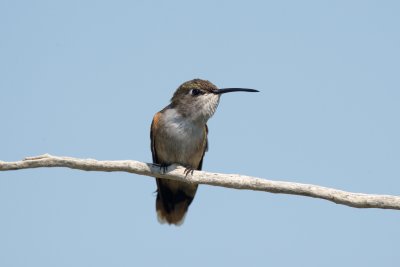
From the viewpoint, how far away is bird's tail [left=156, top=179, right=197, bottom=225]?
9.93 meters

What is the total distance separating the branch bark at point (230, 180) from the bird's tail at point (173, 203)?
71.3 inches

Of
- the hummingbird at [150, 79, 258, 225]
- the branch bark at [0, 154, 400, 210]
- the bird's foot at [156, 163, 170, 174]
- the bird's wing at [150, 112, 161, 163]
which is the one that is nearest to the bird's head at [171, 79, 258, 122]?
the hummingbird at [150, 79, 258, 225]

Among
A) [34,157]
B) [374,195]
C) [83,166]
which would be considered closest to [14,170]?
[34,157]

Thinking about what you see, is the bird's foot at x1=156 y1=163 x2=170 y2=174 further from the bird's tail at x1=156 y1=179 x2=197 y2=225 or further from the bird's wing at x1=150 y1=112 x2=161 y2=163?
the bird's tail at x1=156 y1=179 x2=197 y2=225

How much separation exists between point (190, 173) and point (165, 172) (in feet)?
1.55

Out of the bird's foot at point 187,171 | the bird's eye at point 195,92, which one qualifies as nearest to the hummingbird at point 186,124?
the bird's eye at point 195,92

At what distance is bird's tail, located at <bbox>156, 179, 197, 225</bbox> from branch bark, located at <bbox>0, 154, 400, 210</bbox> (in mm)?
1812

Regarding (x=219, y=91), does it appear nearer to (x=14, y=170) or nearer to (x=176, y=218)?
(x=176, y=218)

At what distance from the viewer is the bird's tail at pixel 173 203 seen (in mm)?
9930

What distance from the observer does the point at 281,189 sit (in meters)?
6.95

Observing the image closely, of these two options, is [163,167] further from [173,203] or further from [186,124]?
[173,203]

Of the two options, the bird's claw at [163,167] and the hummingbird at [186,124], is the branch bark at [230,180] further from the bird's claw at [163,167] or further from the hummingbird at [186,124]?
the hummingbird at [186,124]

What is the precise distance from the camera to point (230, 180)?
7.25 metres

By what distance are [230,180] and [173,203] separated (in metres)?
2.92
